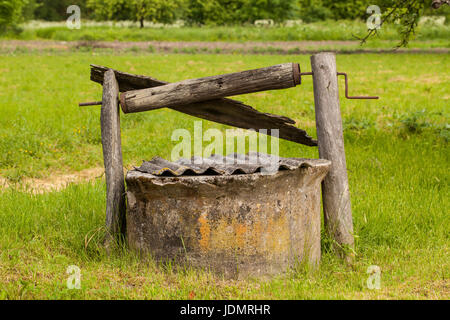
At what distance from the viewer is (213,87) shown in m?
4.30

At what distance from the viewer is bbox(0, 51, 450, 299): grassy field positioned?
157 inches

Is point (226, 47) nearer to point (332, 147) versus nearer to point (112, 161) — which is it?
point (332, 147)

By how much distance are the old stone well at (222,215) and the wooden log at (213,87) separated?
0.62m

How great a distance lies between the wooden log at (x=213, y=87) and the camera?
4258 mm

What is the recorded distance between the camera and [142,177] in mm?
3980

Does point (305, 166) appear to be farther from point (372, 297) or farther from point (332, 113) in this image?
point (372, 297)

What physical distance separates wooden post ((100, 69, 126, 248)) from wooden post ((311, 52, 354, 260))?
1.67m

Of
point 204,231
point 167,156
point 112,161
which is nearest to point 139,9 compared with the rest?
point 167,156

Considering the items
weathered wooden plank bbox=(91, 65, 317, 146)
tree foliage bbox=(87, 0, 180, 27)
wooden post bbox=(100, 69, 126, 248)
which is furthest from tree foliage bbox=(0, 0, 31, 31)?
wooden post bbox=(100, 69, 126, 248)

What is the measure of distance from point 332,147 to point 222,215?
3.81ft

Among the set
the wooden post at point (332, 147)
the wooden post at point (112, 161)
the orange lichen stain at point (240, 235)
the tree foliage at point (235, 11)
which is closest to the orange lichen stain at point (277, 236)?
the orange lichen stain at point (240, 235)

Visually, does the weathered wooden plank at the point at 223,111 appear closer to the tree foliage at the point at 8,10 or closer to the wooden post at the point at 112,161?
the wooden post at the point at 112,161

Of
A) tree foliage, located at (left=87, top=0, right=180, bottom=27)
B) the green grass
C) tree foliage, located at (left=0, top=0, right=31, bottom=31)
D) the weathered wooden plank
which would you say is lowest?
the weathered wooden plank

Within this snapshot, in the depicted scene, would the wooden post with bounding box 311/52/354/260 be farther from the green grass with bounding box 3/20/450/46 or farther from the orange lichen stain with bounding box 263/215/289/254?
the green grass with bounding box 3/20/450/46
